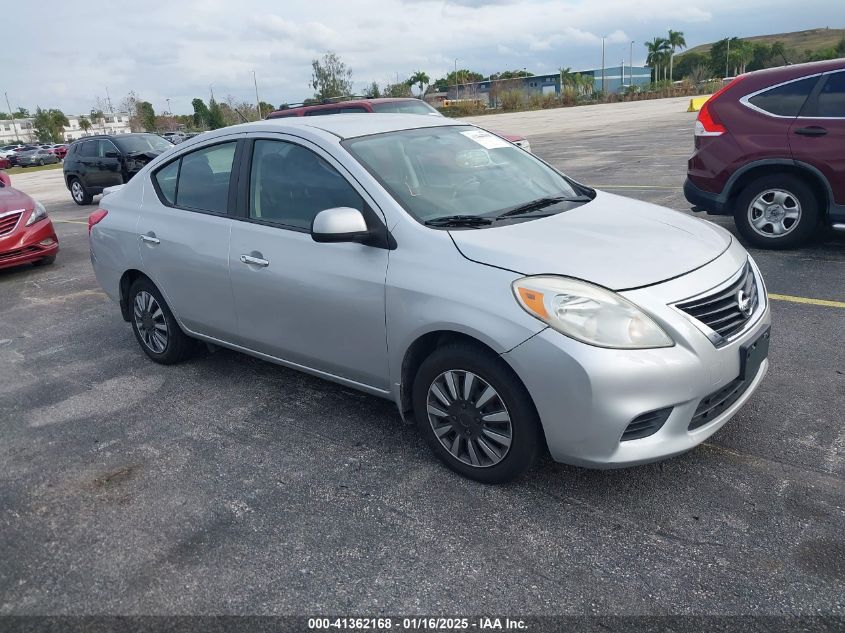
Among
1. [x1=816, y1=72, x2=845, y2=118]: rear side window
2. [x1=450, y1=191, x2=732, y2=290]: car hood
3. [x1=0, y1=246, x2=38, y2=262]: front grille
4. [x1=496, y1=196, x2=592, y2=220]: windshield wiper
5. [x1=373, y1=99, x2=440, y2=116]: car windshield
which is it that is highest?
[x1=373, y1=99, x2=440, y2=116]: car windshield

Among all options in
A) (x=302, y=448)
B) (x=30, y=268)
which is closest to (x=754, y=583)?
(x=302, y=448)

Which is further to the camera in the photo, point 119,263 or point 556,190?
point 119,263

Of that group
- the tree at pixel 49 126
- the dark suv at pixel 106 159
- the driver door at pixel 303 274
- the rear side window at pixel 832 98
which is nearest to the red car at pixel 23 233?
the driver door at pixel 303 274

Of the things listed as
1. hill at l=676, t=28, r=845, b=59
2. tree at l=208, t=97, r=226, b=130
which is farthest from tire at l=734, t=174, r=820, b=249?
hill at l=676, t=28, r=845, b=59

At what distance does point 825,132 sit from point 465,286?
16.5 feet

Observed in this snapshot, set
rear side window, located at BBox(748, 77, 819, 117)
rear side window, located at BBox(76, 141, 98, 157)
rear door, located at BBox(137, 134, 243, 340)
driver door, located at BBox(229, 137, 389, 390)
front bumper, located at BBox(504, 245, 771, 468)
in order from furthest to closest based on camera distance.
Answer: rear side window, located at BBox(76, 141, 98, 157) < rear side window, located at BBox(748, 77, 819, 117) < rear door, located at BBox(137, 134, 243, 340) < driver door, located at BBox(229, 137, 389, 390) < front bumper, located at BBox(504, 245, 771, 468)

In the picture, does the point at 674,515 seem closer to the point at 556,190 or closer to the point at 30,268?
the point at 556,190

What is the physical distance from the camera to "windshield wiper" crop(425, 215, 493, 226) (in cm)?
344

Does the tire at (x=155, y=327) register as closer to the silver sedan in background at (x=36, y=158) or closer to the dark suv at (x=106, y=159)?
the dark suv at (x=106, y=159)

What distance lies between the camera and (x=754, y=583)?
255 centimetres

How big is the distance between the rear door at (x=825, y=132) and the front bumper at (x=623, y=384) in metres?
4.35

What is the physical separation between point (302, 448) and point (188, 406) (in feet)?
3.48

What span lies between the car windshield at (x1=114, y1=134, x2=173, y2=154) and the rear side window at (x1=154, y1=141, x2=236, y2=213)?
40.0ft

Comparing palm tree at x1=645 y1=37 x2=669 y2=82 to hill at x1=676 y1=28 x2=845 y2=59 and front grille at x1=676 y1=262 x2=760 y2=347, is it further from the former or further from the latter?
front grille at x1=676 y1=262 x2=760 y2=347
